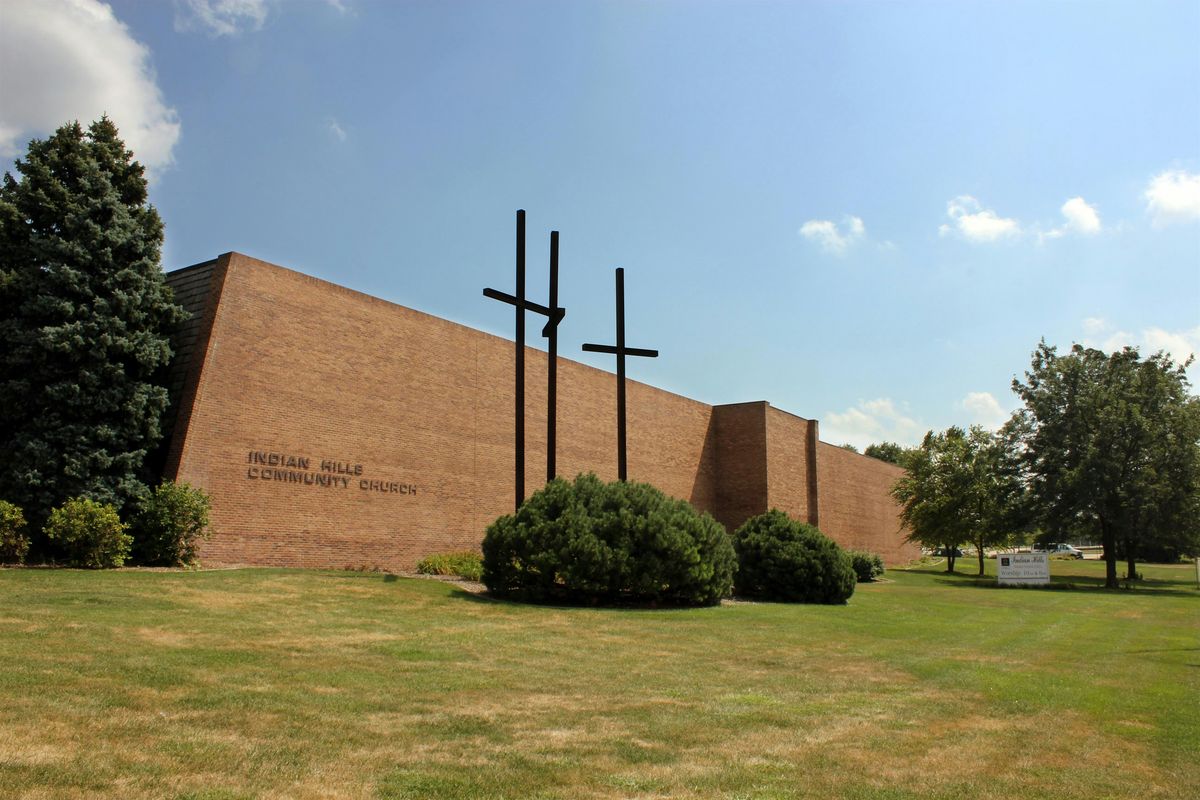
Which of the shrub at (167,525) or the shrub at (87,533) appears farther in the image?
the shrub at (167,525)

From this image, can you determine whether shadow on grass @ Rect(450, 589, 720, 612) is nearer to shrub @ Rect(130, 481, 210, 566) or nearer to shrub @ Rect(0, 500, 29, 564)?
shrub @ Rect(130, 481, 210, 566)

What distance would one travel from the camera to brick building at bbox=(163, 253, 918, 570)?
19.0 metres

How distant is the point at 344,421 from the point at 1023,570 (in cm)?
2709

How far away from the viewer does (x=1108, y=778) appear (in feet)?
18.6

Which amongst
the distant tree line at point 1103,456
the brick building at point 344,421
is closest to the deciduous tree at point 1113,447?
the distant tree line at point 1103,456

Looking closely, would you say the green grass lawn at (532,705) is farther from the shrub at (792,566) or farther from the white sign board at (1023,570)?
the white sign board at (1023,570)

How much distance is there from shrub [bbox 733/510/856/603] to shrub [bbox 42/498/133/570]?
1296cm

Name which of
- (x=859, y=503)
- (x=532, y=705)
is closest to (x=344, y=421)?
(x=532, y=705)

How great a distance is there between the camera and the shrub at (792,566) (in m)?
19.8

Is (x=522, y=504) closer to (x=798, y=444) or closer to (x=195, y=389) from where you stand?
(x=195, y=389)

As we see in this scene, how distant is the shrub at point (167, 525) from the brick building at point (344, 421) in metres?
0.71

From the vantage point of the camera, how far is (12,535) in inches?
612

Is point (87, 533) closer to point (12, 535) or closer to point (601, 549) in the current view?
point (12, 535)

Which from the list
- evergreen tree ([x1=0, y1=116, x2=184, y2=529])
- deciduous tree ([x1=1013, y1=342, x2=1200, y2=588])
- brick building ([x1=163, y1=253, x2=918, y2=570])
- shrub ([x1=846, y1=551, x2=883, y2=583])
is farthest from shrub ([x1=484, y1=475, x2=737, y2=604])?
deciduous tree ([x1=1013, y1=342, x2=1200, y2=588])
